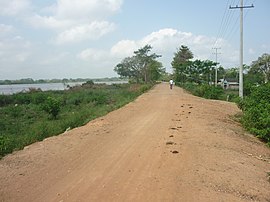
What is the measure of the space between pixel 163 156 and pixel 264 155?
10.5 feet

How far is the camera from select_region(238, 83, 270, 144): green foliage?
35.5ft

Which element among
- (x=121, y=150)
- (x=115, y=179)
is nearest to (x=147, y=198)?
(x=115, y=179)

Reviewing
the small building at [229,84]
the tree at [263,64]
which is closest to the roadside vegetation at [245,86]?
the tree at [263,64]

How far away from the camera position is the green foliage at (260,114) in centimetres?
1081

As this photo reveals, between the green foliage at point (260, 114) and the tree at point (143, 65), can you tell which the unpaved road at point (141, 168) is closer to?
the green foliage at point (260, 114)

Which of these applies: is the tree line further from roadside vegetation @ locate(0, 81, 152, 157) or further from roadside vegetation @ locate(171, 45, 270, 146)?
roadside vegetation @ locate(0, 81, 152, 157)

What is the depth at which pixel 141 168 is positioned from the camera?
6480 millimetres

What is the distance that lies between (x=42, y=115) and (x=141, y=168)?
76.0 ft

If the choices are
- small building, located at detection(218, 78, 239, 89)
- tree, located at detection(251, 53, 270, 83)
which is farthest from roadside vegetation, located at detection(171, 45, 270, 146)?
small building, located at detection(218, 78, 239, 89)

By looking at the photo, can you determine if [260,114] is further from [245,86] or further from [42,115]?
[245,86]

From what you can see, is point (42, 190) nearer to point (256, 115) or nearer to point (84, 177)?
point (84, 177)

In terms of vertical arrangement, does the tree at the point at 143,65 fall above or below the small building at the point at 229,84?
above

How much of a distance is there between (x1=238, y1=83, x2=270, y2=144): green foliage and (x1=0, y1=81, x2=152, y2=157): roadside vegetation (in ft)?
26.0

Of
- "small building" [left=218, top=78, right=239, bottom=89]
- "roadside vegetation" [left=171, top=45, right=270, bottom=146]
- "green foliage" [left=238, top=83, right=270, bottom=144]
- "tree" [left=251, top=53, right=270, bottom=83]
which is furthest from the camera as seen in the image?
"small building" [left=218, top=78, right=239, bottom=89]
